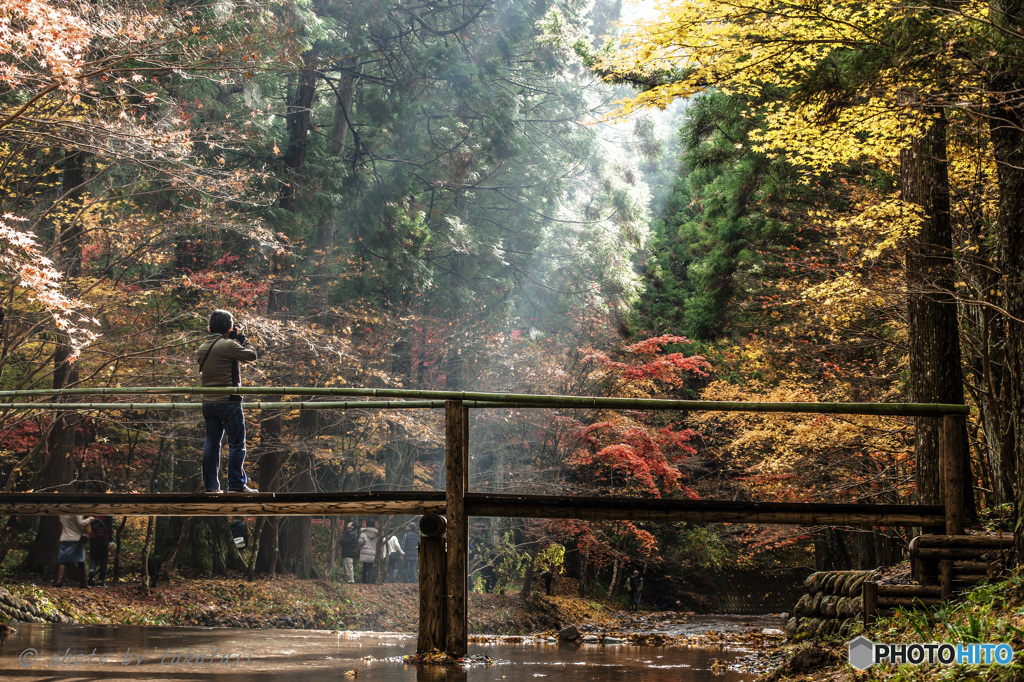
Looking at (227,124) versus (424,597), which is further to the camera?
(227,124)

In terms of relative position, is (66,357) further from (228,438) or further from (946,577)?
(946,577)

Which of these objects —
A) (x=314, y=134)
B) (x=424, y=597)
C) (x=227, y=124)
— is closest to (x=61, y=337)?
(x=227, y=124)

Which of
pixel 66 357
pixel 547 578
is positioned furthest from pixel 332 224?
pixel 547 578

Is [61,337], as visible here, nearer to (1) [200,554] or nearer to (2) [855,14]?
(1) [200,554]

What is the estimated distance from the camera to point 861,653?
4898mm

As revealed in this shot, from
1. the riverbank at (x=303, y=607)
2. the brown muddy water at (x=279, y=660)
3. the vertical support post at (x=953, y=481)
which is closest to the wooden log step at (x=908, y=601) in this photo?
the vertical support post at (x=953, y=481)

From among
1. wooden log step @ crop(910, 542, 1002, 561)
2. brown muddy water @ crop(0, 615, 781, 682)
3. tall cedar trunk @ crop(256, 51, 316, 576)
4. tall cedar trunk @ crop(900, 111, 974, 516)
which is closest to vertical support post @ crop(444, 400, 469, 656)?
brown muddy water @ crop(0, 615, 781, 682)

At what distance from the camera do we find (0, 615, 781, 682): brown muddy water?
17.8ft

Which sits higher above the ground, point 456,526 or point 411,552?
point 456,526

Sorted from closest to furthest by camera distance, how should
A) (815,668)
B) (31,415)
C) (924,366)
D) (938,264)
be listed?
(815,668) < (924,366) < (938,264) < (31,415)

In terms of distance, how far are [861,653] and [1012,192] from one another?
331 centimetres

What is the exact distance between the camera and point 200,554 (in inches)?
723

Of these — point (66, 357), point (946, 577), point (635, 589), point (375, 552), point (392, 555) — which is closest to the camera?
point (946, 577)

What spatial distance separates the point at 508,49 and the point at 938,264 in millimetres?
15703
